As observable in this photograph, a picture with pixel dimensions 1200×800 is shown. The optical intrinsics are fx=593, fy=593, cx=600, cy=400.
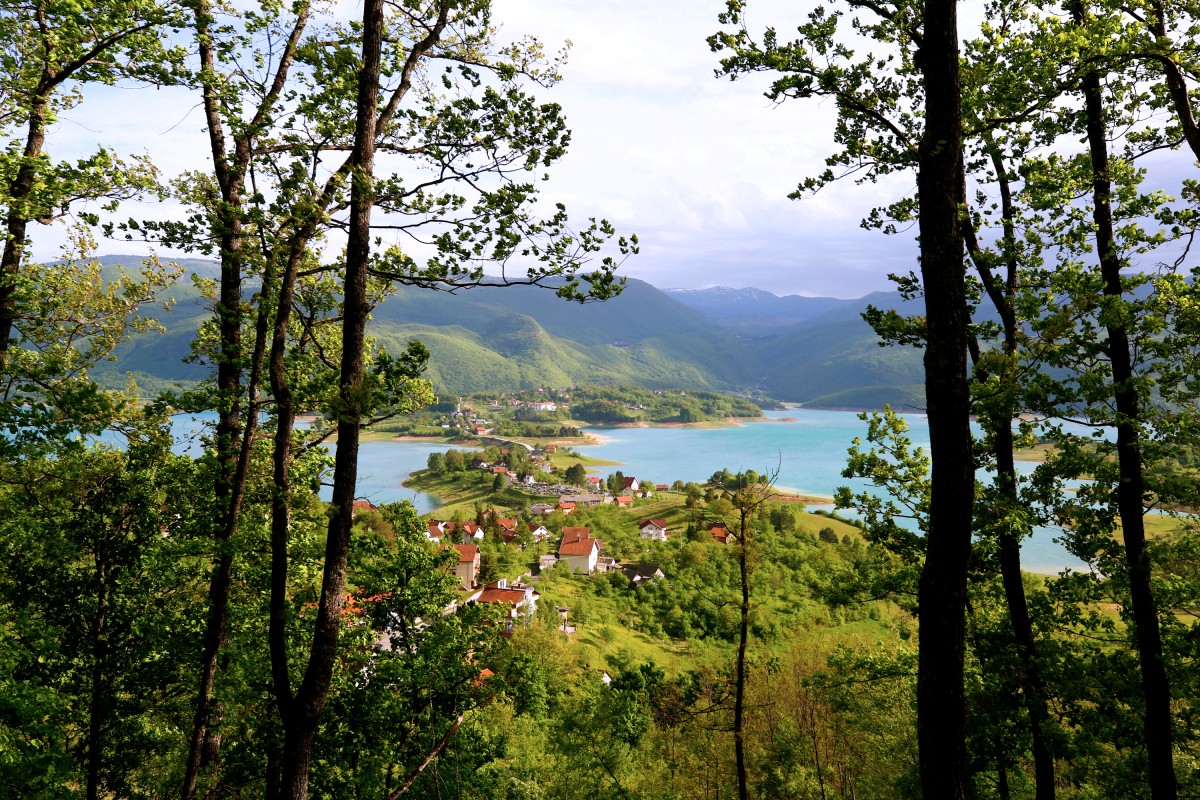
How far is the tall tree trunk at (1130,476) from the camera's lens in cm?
625

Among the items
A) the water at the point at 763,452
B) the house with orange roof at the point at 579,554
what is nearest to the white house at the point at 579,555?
the house with orange roof at the point at 579,554

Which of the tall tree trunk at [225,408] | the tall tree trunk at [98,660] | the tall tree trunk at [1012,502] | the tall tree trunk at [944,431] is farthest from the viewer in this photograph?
the tall tree trunk at [98,660]

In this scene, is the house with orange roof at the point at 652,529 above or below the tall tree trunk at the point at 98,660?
below

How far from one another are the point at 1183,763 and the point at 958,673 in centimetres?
965

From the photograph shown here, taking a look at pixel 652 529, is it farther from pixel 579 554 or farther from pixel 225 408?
pixel 225 408

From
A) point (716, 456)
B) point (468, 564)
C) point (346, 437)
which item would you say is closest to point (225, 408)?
point (346, 437)

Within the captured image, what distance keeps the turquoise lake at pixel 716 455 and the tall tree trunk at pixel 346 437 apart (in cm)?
5404

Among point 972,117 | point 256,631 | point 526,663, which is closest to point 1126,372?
point 972,117

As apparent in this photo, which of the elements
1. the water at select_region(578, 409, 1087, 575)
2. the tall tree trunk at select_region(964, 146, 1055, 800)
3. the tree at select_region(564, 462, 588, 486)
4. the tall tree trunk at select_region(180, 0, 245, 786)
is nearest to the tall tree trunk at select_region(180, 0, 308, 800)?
the tall tree trunk at select_region(180, 0, 245, 786)

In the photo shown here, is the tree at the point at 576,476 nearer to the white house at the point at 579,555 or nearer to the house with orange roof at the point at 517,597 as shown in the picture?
the white house at the point at 579,555

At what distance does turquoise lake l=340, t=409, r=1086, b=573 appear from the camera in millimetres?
77625

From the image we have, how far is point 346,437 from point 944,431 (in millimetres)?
4153

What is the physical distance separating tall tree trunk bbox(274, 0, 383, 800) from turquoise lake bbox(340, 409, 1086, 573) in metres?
54.0

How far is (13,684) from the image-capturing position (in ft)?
17.9
